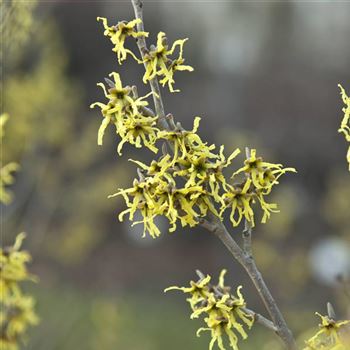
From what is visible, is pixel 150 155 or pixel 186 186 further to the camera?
pixel 150 155

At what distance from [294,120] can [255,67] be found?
240 cm

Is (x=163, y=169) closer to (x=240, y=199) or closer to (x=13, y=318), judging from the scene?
(x=240, y=199)

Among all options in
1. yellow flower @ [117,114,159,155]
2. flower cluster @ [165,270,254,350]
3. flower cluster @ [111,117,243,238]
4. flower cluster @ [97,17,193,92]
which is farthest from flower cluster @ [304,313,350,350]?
flower cluster @ [97,17,193,92]

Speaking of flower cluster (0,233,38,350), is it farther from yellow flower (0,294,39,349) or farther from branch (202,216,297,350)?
branch (202,216,297,350)

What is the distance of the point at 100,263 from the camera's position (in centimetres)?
1549

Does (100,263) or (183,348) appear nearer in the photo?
(183,348)

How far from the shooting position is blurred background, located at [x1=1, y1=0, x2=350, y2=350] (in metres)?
8.84

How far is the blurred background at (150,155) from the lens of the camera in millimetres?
8844

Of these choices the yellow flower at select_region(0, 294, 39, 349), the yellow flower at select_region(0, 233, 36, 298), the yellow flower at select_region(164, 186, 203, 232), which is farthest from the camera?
the yellow flower at select_region(0, 294, 39, 349)

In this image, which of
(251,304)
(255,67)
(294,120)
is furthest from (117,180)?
(255,67)

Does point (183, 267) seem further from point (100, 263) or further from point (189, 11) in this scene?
point (189, 11)

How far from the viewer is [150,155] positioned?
1451cm

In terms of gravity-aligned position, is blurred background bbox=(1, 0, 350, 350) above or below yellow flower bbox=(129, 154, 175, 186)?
above

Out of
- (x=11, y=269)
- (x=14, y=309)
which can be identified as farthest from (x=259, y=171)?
(x=14, y=309)
